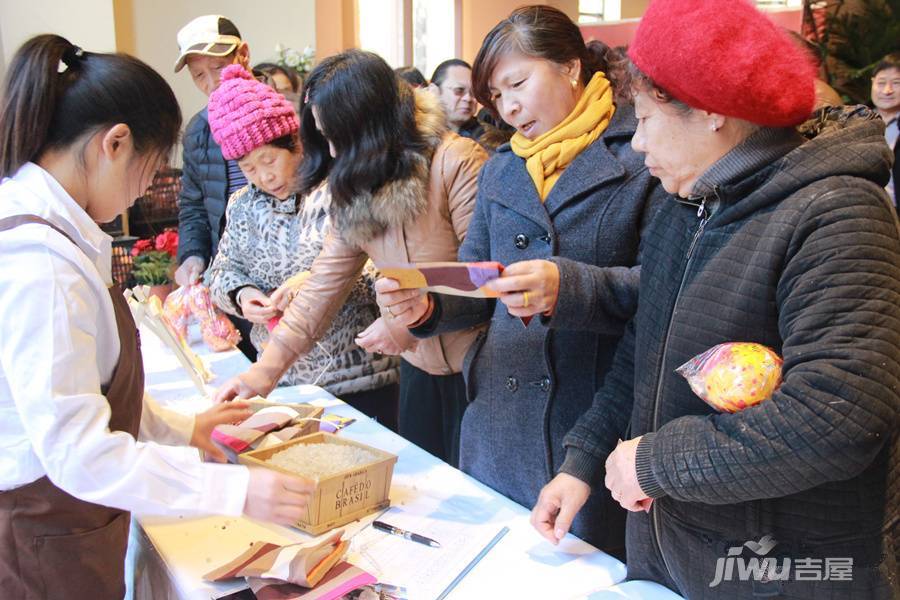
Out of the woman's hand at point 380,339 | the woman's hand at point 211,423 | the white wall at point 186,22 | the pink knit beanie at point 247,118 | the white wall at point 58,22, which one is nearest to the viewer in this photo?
the woman's hand at point 211,423

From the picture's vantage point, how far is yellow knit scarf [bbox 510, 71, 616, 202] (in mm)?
1694

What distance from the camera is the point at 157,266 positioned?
330 cm

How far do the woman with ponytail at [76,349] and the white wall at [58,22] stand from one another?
353 cm

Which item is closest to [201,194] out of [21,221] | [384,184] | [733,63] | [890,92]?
[384,184]

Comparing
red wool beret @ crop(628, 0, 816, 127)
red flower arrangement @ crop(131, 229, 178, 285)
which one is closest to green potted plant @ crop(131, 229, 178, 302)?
red flower arrangement @ crop(131, 229, 178, 285)

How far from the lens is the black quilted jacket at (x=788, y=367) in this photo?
945 millimetres

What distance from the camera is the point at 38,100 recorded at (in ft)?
4.02

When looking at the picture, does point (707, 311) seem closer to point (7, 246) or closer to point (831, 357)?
point (831, 357)

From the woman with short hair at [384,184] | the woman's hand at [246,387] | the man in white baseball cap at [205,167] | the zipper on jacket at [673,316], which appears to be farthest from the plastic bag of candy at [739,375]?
the man in white baseball cap at [205,167]

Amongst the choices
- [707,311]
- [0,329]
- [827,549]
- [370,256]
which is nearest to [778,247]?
[707,311]

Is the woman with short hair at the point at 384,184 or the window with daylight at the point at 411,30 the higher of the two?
the window with daylight at the point at 411,30

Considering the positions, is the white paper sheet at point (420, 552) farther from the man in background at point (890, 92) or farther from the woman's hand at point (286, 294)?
the man in background at point (890, 92)

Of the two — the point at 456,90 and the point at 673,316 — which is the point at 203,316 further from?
the point at 456,90

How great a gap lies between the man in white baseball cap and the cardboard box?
1.85 metres
